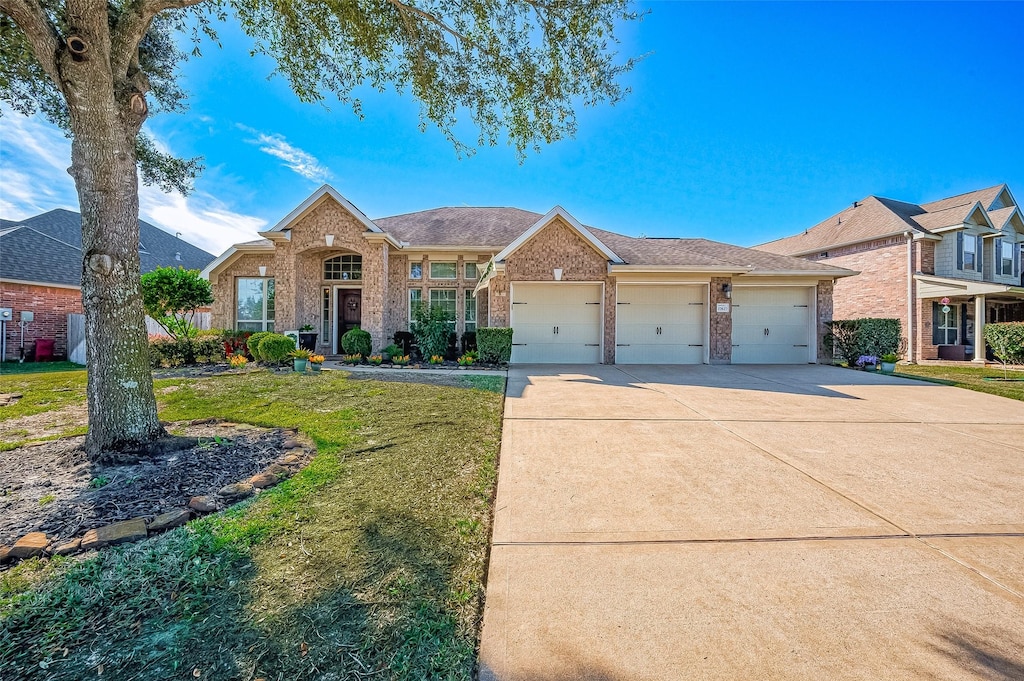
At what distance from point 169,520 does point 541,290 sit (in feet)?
33.9

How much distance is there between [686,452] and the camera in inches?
165

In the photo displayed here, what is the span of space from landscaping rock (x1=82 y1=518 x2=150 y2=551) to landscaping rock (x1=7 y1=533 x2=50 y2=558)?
0.18m

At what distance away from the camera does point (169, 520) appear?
271 centimetres

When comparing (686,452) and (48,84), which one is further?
(48,84)

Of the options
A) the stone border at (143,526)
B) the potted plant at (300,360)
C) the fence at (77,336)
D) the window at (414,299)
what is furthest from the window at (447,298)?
the stone border at (143,526)

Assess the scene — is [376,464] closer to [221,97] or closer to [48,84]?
[48,84]

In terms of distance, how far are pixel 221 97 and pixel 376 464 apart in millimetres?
9537

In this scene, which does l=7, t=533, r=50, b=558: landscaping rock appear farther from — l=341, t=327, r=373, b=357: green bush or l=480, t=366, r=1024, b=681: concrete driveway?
l=341, t=327, r=373, b=357: green bush

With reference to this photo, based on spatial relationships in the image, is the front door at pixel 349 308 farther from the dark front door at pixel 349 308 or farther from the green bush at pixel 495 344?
the green bush at pixel 495 344

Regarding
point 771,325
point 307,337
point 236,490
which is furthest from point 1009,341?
point 307,337

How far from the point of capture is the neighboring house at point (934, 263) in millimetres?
16250

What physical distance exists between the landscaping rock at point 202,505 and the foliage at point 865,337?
15.6 metres

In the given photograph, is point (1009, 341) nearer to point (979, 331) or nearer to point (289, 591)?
point (979, 331)

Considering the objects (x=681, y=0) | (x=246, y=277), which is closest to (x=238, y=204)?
(x=246, y=277)
